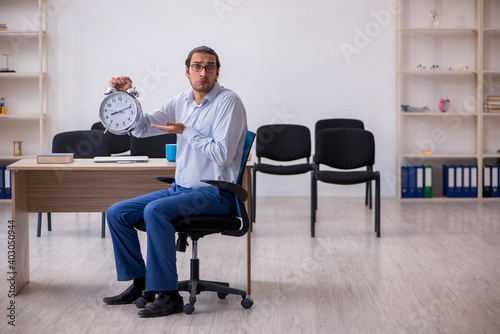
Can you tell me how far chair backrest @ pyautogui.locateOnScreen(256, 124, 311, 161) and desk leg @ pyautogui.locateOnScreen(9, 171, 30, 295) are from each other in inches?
104

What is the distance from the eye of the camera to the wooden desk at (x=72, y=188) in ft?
10.5

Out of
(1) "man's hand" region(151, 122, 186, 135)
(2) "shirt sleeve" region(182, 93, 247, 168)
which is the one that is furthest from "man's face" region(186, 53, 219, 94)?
(1) "man's hand" region(151, 122, 186, 135)

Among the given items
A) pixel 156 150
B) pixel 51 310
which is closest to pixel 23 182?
pixel 51 310

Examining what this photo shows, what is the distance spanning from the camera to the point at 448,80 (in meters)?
6.21

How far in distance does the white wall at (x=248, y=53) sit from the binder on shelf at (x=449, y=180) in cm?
66

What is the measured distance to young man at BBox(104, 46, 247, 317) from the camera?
8.84ft

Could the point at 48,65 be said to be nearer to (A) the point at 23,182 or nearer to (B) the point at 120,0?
(B) the point at 120,0

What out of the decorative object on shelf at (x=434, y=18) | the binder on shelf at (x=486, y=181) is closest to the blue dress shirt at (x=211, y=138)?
the decorative object on shelf at (x=434, y=18)

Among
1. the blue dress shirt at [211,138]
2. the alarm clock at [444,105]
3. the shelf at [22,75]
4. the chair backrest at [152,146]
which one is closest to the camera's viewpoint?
the blue dress shirt at [211,138]

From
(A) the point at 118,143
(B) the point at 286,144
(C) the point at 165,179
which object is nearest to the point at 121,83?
(C) the point at 165,179

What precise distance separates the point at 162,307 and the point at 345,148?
2545mm

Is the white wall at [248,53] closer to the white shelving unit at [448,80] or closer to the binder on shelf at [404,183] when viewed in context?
the white shelving unit at [448,80]

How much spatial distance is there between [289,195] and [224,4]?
212cm

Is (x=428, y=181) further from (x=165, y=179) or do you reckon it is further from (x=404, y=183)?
(x=165, y=179)
